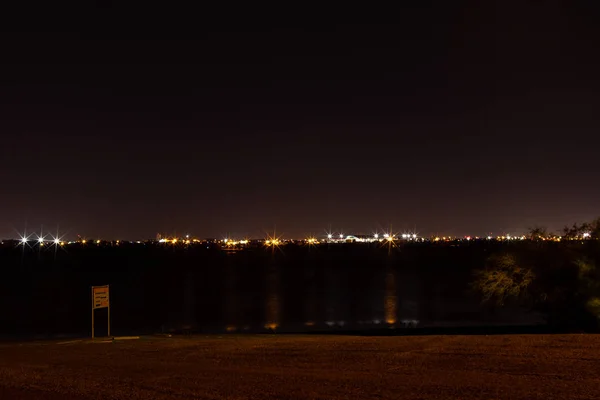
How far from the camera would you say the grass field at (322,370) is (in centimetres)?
959

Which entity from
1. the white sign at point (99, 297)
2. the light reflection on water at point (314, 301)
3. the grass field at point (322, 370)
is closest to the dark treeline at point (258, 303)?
the light reflection on water at point (314, 301)

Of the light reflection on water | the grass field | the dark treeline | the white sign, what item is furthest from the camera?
the light reflection on water

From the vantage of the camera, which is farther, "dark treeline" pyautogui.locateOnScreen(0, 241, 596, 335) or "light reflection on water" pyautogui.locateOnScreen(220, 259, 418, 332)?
"light reflection on water" pyautogui.locateOnScreen(220, 259, 418, 332)

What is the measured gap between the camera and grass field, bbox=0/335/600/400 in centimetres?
959

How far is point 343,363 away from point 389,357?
1.14 metres

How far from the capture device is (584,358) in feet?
40.3

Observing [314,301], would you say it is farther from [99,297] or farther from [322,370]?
[322,370]

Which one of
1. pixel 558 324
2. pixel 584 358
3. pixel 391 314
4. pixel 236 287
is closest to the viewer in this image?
pixel 584 358

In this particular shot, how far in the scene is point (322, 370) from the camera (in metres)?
11.6

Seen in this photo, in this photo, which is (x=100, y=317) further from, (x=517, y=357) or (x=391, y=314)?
(x=517, y=357)

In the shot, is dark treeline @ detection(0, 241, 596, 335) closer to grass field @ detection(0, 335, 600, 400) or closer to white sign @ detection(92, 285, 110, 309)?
grass field @ detection(0, 335, 600, 400)

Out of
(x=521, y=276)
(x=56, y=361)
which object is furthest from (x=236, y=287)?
(x=56, y=361)

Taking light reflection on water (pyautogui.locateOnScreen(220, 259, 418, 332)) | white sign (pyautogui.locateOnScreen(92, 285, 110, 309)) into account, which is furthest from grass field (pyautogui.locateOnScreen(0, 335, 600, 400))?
light reflection on water (pyautogui.locateOnScreen(220, 259, 418, 332))

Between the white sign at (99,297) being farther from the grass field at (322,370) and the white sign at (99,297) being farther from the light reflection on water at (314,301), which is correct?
the light reflection on water at (314,301)
